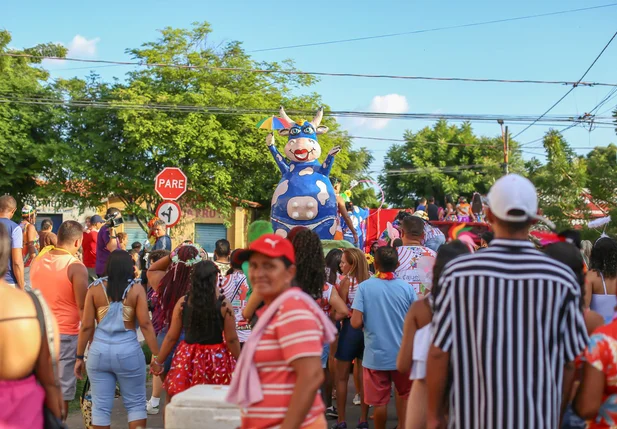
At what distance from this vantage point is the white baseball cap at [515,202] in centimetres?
326

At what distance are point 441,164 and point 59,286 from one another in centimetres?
4949

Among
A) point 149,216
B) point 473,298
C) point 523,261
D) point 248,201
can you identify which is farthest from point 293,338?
point 248,201

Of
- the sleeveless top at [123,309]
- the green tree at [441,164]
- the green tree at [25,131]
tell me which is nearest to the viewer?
the sleeveless top at [123,309]

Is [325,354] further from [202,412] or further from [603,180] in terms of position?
[603,180]

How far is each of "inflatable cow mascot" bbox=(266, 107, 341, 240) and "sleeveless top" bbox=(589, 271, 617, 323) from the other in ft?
25.5

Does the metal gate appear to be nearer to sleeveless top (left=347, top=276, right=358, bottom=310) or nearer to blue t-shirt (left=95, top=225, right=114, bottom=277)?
blue t-shirt (left=95, top=225, right=114, bottom=277)

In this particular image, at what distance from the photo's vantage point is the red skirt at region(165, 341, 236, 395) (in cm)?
560

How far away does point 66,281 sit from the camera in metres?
6.69

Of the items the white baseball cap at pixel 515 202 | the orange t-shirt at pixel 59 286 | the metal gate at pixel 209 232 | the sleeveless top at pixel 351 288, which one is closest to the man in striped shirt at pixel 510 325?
the white baseball cap at pixel 515 202

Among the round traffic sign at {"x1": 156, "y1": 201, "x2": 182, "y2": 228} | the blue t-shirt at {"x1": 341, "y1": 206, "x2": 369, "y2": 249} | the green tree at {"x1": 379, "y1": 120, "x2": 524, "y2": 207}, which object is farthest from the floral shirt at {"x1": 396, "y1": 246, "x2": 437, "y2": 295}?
the green tree at {"x1": 379, "y1": 120, "x2": 524, "y2": 207}

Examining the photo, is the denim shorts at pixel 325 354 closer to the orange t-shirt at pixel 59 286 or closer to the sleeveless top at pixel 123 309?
the sleeveless top at pixel 123 309

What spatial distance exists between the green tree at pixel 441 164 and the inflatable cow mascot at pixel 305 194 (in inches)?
1510

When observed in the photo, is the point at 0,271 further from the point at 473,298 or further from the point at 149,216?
the point at 149,216

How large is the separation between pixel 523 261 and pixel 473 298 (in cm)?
26
